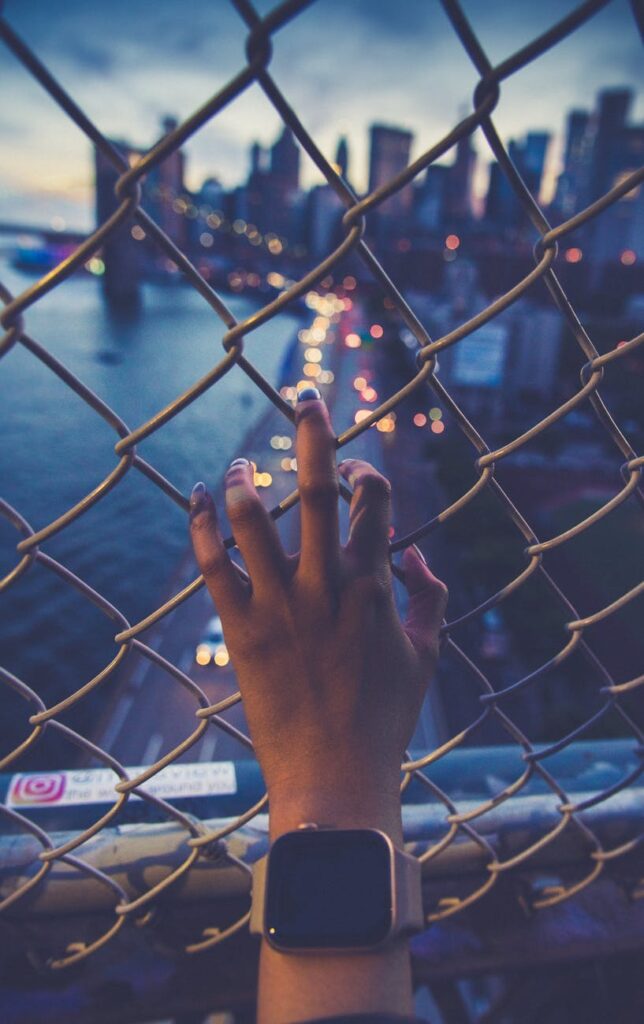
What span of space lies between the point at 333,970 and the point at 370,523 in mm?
441

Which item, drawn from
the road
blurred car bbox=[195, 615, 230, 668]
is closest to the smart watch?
the road

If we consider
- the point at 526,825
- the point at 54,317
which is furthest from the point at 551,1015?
the point at 54,317

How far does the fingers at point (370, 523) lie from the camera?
0.68m

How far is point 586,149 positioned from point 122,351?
188 ft

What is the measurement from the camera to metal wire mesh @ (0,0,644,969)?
50 cm

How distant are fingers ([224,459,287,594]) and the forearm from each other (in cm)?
23

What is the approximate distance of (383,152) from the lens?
48.8m

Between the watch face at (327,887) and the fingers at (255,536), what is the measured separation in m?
0.27

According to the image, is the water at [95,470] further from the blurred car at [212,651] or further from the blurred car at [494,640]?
the blurred car at [494,640]

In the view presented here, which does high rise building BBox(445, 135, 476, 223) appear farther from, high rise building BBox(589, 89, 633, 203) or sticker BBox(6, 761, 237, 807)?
sticker BBox(6, 761, 237, 807)

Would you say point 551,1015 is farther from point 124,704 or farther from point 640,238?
point 640,238

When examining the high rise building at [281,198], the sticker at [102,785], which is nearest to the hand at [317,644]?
the sticker at [102,785]

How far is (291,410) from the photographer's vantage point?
2.34ft

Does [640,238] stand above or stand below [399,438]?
above
